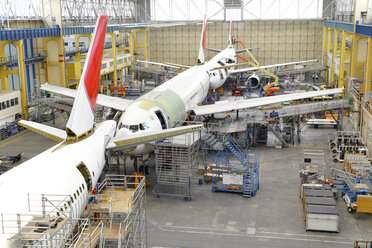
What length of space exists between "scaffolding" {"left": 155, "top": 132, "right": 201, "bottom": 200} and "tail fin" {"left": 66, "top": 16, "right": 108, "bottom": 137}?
7.90 metres

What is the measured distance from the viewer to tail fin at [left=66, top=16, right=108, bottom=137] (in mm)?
22578

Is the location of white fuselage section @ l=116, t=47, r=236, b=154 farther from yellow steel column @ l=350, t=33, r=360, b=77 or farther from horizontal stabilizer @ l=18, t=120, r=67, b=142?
yellow steel column @ l=350, t=33, r=360, b=77

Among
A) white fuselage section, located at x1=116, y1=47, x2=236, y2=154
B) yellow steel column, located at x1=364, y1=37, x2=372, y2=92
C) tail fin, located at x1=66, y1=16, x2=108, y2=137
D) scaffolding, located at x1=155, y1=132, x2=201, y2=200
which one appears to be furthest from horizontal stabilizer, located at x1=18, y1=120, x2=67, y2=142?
yellow steel column, located at x1=364, y1=37, x2=372, y2=92

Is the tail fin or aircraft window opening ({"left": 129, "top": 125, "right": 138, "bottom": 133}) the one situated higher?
the tail fin

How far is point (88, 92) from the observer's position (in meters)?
23.4

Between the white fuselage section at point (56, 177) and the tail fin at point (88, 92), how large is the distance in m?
0.81

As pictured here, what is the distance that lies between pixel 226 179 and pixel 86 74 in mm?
14271

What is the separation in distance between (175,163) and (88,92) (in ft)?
33.3

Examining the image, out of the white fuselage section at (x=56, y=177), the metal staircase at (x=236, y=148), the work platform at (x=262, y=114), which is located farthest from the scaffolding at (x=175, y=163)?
the work platform at (x=262, y=114)

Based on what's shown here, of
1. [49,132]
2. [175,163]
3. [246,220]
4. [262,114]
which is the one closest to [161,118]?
[175,163]

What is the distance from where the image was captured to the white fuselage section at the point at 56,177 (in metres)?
16.0

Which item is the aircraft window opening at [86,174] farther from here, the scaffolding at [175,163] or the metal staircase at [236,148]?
the metal staircase at [236,148]

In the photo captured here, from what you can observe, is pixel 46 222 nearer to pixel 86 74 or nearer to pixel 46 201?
pixel 46 201

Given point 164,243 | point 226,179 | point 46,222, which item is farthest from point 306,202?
point 46,222
